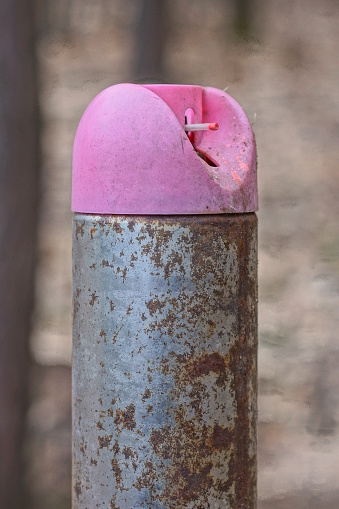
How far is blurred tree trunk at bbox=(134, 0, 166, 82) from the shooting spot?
84.3 inches

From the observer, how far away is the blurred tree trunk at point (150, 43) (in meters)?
2.14

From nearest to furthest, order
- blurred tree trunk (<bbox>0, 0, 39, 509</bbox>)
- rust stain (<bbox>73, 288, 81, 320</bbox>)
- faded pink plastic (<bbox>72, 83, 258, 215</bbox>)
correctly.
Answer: faded pink plastic (<bbox>72, 83, 258, 215</bbox>) → rust stain (<bbox>73, 288, 81, 320</bbox>) → blurred tree trunk (<bbox>0, 0, 39, 509</bbox>)

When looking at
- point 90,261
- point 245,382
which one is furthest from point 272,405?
point 90,261

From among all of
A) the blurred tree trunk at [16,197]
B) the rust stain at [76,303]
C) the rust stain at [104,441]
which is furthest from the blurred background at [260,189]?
the rust stain at [104,441]

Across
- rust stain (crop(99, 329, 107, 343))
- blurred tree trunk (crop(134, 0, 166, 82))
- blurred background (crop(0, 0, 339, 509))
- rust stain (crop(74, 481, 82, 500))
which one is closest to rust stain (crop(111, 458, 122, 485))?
rust stain (crop(74, 481, 82, 500))

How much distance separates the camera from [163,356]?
1.30 metres

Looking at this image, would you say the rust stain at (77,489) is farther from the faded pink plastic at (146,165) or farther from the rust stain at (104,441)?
the faded pink plastic at (146,165)

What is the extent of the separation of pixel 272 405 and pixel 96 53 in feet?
3.74

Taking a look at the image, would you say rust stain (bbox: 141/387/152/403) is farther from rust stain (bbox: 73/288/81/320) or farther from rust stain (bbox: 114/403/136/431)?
rust stain (bbox: 73/288/81/320)

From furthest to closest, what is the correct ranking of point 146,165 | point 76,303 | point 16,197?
point 16,197 → point 76,303 → point 146,165

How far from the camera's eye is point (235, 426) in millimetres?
1367

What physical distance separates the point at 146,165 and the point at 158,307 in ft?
0.80

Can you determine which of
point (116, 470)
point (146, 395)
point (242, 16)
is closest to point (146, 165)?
point (146, 395)

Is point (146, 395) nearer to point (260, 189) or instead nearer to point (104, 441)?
point (104, 441)
